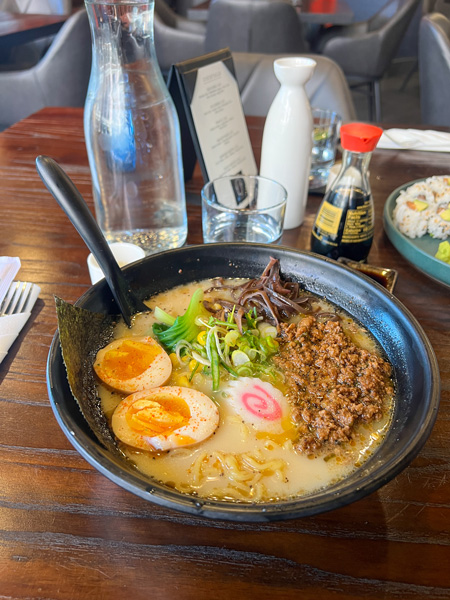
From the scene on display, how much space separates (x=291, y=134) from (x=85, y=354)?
112cm

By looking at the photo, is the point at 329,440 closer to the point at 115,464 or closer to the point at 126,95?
the point at 115,464

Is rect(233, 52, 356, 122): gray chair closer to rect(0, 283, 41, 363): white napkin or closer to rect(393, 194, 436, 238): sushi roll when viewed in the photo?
rect(393, 194, 436, 238): sushi roll

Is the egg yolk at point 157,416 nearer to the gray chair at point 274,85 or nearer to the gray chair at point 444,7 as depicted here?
the gray chair at point 274,85

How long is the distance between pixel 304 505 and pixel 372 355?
56cm

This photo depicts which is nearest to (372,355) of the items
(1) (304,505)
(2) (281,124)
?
(1) (304,505)

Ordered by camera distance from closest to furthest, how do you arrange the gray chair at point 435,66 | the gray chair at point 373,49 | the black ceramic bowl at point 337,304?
the black ceramic bowl at point 337,304
the gray chair at point 435,66
the gray chair at point 373,49

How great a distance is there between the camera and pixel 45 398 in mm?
1205

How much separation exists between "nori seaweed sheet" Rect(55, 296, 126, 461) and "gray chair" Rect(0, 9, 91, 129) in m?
4.06

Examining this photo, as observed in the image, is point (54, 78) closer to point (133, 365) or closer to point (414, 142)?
point (414, 142)

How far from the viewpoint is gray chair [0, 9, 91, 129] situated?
14.4ft

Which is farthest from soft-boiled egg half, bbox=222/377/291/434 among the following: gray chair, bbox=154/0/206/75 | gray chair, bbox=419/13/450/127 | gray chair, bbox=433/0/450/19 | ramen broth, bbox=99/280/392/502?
gray chair, bbox=433/0/450/19

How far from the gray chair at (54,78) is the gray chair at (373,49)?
288 cm

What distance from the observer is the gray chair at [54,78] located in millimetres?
4395

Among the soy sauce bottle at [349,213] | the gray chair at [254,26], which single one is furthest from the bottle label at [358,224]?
the gray chair at [254,26]
